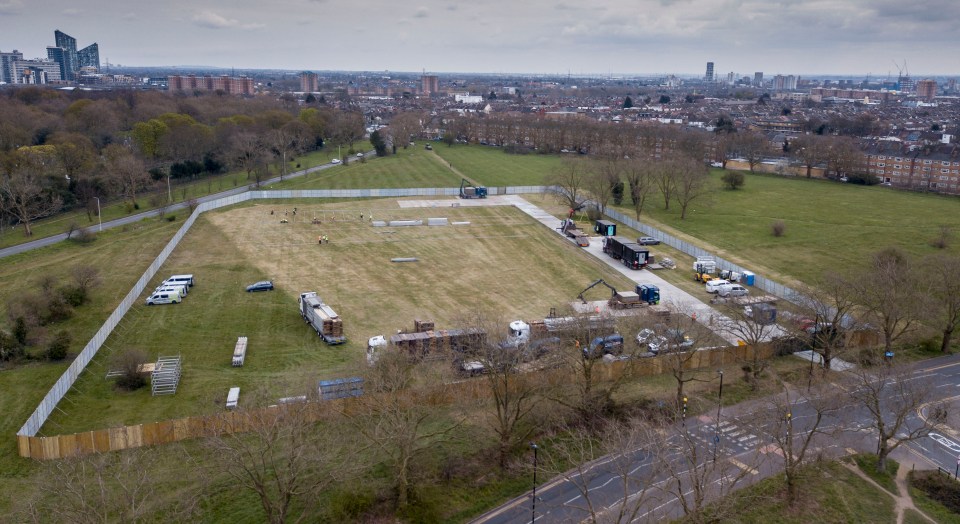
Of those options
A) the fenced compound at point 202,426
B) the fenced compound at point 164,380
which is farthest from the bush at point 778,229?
the fenced compound at point 164,380

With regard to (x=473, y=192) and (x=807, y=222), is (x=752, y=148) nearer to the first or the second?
(x=807, y=222)

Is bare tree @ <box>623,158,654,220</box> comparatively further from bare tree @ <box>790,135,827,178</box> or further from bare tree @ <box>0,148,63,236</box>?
bare tree @ <box>0,148,63,236</box>

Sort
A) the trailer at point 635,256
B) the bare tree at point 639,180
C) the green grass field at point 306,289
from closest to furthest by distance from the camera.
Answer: the green grass field at point 306,289, the trailer at point 635,256, the bare tree at point 639,180

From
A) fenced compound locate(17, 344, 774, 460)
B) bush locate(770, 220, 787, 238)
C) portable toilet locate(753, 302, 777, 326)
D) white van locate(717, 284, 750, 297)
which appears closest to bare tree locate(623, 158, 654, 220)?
bush locate(770, 220, 787, 238)

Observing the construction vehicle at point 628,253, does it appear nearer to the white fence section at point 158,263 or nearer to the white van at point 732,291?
the white van at point 732,291

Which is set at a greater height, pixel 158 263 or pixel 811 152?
pixel 811 152

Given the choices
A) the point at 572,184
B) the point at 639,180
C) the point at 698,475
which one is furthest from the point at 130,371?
the point at 639,180
